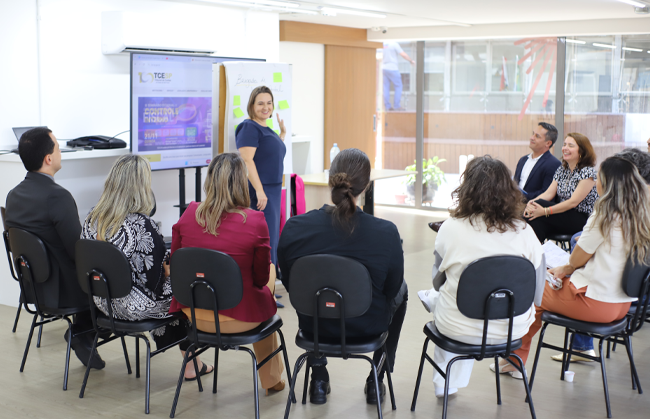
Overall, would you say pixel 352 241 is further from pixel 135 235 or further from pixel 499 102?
pixel 499 102

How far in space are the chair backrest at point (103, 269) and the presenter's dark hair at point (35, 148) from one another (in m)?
0.72

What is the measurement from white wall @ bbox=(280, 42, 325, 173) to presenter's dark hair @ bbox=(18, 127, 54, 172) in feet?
15.7

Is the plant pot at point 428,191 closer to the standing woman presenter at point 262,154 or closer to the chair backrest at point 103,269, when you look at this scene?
the standing woman presenter at point 262,154

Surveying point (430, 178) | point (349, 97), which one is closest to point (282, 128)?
point (349, 97)

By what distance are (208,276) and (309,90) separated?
6025mm

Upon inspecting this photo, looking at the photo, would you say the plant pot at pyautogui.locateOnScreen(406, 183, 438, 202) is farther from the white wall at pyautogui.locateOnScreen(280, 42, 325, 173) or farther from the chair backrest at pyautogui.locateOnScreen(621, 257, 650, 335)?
the chair backrest at pyautogui.locateOnScreen(621, 257, 650, 335)

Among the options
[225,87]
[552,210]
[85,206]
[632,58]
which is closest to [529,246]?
[552,210]

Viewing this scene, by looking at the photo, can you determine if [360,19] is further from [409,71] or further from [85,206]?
[85,206]

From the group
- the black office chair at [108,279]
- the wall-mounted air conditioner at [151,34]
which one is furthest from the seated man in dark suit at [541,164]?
the black office chair at [108,279]

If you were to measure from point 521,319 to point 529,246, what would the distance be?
0.31 metres

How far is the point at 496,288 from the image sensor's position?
2.44m

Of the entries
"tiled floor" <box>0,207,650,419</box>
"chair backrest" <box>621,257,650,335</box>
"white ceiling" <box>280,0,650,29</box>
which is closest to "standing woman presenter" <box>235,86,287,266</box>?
"tiled floor" <box>0,207,650,419</box>

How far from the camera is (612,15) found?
23.1 feet

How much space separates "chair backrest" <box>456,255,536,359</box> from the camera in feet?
7.93
